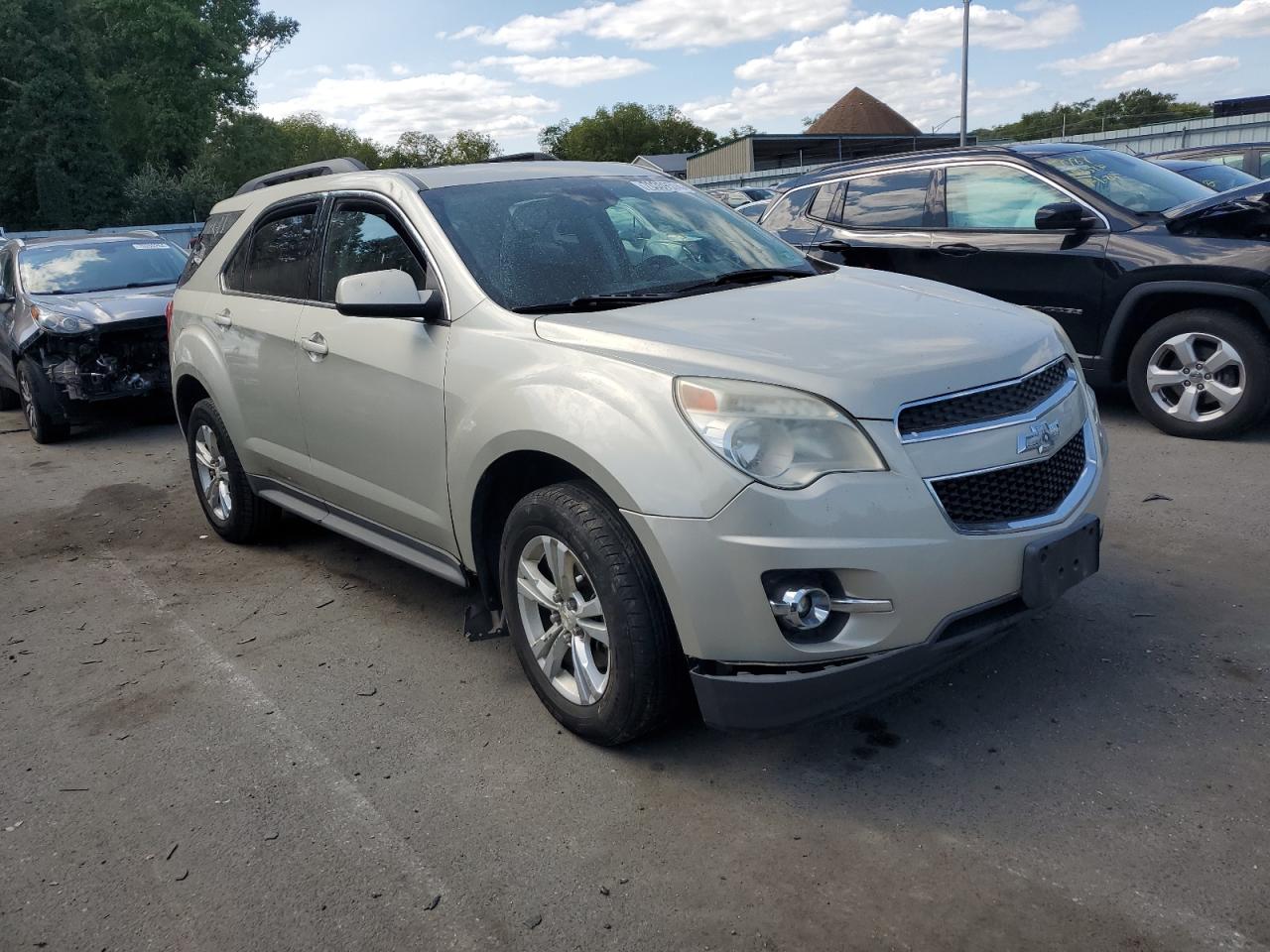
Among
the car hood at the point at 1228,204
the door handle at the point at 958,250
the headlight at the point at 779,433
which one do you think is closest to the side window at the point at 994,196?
the door handle at the point at 958,250

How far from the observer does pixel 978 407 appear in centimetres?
306

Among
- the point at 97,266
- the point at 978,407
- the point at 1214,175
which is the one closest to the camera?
the point at 978,407

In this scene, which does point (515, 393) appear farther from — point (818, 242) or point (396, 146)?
point (396, 146)

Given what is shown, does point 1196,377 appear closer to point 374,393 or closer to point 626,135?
point 374,393

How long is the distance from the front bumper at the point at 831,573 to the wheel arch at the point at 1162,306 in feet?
13.6

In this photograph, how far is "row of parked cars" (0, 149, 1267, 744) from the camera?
111 inches

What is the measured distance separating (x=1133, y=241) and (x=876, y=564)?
4.77 meters

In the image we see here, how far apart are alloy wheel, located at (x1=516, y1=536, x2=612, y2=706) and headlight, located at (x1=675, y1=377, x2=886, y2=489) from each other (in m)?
0.59

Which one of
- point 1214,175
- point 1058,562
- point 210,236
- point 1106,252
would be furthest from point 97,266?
point 1214,175

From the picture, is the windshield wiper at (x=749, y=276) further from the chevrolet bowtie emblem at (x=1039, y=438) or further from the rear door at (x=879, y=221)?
the rear door at (x=879, y=221)

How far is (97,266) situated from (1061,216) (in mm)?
8579

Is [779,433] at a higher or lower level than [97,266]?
lower

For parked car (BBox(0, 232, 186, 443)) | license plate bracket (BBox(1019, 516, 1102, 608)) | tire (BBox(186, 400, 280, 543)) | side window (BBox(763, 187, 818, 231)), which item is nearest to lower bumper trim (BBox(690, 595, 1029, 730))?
license plate bracket (BBox(1019, 516, 1102, 608))

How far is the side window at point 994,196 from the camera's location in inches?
281
